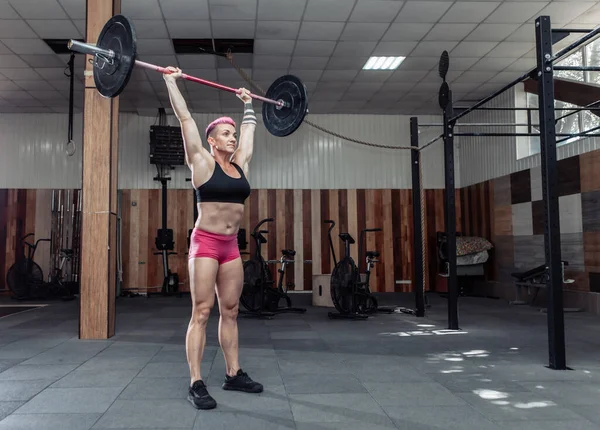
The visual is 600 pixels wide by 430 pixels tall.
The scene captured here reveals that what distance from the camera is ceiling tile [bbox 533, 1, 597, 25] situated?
5.36m

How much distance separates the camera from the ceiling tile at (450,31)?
5.89m

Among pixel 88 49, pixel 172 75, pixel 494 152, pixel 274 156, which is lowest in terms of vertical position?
pixel 172 75

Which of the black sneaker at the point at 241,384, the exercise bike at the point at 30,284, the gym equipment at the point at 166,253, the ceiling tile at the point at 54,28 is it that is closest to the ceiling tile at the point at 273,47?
the ceiling tile at the point at 54,28

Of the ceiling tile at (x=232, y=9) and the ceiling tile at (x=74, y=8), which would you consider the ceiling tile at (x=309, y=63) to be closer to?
the ceiling tile at (x=232, y=9)

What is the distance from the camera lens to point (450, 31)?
19.7 ft

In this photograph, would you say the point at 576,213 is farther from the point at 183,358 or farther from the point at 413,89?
the point at 183,358

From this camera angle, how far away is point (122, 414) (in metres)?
2.25

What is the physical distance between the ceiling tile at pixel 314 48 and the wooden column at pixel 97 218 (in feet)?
9.01

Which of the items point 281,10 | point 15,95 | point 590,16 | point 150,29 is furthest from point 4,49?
point 590,16

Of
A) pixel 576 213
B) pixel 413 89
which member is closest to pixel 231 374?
pixel 576 213

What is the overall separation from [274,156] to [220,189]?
23.1 ft

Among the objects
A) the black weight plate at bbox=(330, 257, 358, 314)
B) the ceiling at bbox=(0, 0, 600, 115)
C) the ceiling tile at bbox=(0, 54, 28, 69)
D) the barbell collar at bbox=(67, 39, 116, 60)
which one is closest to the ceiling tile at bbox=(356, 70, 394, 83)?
the ceiling at bbox=(0, 0, 600, 115)

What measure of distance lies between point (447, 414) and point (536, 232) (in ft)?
18.6

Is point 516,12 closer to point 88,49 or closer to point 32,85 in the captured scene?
point 88,49
